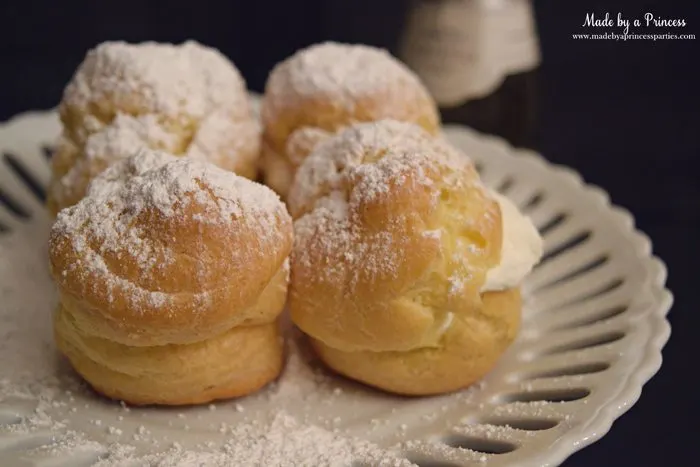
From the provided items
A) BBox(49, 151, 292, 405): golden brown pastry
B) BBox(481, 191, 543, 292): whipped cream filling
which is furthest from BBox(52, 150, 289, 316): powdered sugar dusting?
BBox(481, 191, 543, 292): whipped cream filling

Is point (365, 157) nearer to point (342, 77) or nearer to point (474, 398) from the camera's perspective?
point (342, 77)

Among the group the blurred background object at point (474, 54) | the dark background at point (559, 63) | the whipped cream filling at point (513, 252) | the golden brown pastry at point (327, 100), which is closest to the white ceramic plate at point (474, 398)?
the whipped cream filling at point (513, 252)

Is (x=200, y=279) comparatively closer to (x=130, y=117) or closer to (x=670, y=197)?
(x=130, y=117)

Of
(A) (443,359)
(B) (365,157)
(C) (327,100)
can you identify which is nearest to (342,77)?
→ (C) (327,100)

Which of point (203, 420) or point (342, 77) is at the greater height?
point (342, 77)

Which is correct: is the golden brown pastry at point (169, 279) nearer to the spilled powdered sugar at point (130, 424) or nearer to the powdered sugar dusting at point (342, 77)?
the spilled powdered sugar at point (130, 424)

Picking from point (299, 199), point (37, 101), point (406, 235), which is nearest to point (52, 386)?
point (299, 199)

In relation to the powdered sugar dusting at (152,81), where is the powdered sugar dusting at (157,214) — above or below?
below
